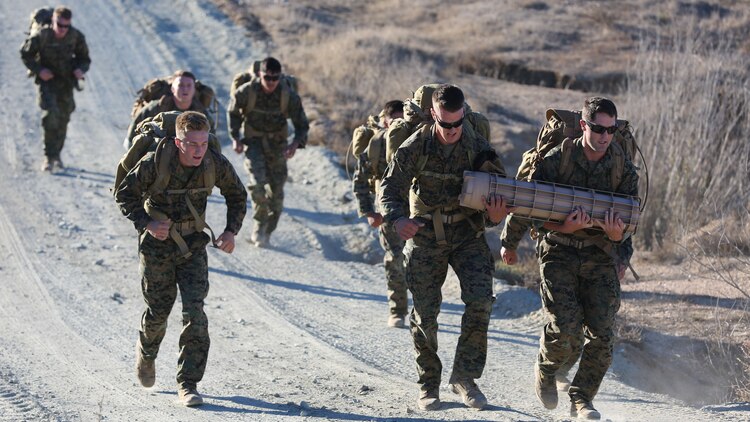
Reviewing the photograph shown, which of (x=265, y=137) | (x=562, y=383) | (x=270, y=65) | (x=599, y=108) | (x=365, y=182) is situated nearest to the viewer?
(x=599, y=108)

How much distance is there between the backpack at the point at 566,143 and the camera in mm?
7895

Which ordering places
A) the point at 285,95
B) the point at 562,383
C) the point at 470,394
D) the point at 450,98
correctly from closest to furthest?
the point at 450,98
the point at 470,394
the point at 562,383
the point at 285,95

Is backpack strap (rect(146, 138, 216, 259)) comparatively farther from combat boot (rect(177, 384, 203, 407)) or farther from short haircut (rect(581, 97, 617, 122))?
short haircut (rect(581, 97, 617, 122))

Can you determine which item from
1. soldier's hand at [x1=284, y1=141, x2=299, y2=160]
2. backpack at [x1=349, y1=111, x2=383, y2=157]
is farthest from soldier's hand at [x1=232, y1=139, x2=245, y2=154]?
backpack at [x1=349, y1=111, x2=383, y2=157]

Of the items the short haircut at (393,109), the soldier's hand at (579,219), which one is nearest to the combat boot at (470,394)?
the soldier's hand at (579,219)

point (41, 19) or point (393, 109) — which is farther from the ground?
point (393, 109)

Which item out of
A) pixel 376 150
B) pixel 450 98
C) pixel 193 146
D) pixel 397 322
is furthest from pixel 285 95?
pixel 450 98

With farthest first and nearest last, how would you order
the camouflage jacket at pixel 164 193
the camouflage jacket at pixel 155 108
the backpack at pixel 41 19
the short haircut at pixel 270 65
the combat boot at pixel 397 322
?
the backpack at pixel 41 19, the short haircut at pixel 270 65, the camouflage jacket at pixel 155 108, the combat boot at pixel 397 322, the camouflage jacket at pixel 164 193

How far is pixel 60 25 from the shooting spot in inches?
623

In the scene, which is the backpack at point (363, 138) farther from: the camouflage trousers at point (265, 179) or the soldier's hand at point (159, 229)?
the soldier's hand at point (159, 229)

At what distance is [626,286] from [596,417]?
6401 millimetres

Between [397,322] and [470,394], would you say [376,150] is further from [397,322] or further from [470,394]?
[470,394]

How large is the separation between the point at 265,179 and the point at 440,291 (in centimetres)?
594

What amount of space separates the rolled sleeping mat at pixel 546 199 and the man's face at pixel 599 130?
0.32m
